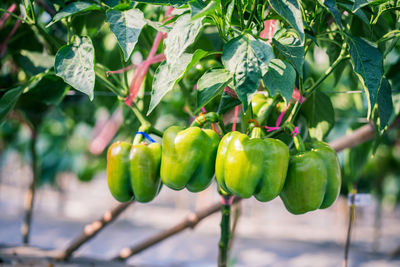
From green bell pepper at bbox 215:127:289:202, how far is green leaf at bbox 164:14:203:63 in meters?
0.12

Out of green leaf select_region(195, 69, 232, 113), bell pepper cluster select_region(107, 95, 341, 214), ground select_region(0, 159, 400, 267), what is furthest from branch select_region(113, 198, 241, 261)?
green leaf select_region(195, 69, 232, 113)

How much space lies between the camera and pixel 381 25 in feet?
1.67

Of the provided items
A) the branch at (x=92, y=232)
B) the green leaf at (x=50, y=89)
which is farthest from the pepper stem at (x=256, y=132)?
the branch at (x=92, y=232)

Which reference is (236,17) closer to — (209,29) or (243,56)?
(243,56)

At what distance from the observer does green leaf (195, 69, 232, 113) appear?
0.38 metres

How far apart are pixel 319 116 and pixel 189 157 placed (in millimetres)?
272

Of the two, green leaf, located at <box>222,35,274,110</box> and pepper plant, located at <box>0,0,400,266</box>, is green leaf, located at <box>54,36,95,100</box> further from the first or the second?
green leaf, located at <box>222,35,274,110</box>

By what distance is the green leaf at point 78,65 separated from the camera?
0.40 m

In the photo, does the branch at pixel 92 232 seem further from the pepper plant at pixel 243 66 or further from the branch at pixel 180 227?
the pepper plant at pixel 243 66

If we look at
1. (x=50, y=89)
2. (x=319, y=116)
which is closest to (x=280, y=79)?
(x=319, y=116)

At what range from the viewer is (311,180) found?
0.40 metres

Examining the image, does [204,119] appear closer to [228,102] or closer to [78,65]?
[228,102]

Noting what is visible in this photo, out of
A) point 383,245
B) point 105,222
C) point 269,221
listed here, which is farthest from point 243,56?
point 269,221

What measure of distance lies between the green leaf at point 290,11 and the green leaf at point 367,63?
0.27 ft
